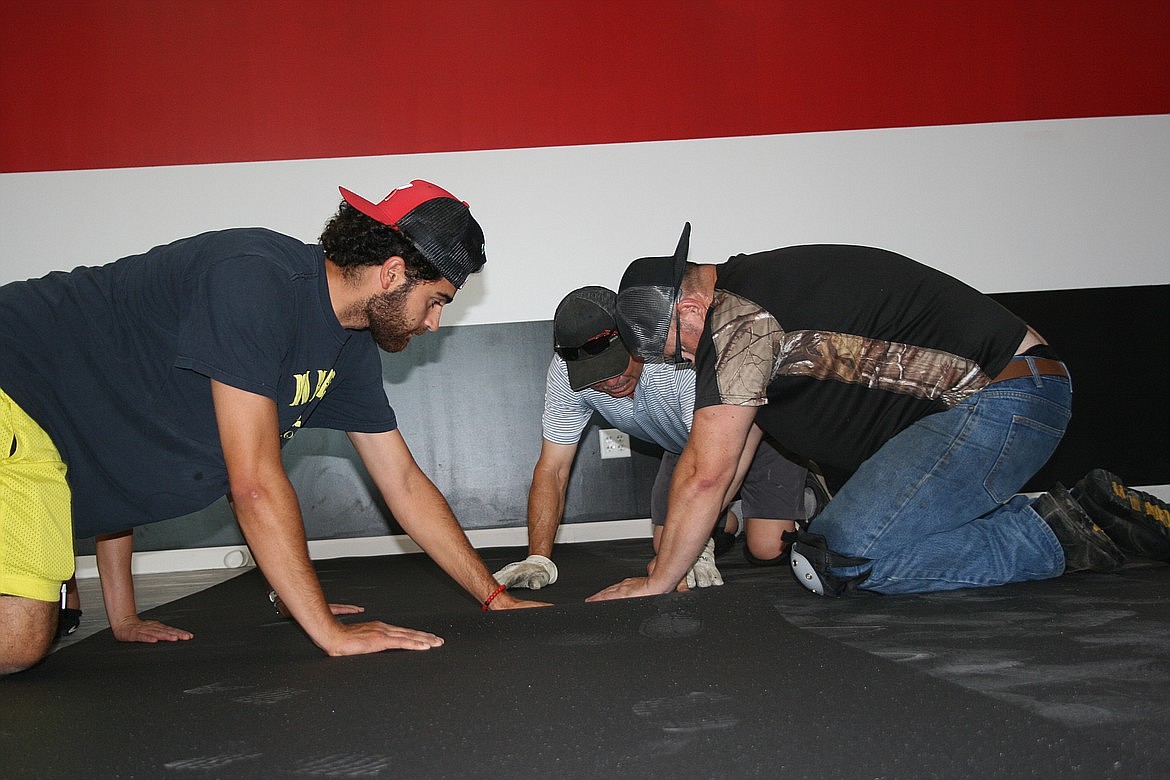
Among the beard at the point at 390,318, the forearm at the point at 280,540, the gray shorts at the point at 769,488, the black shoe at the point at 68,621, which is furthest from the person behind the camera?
the gray shorts at the point at 769,488

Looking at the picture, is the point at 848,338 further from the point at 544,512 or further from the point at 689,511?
the point at 544,512

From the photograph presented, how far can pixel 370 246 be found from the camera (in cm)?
166

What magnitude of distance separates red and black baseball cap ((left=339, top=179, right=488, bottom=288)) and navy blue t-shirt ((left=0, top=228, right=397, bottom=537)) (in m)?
0.17

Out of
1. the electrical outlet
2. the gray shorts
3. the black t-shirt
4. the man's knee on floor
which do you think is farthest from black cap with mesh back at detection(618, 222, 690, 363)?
the electrical outlet

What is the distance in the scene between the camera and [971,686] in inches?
45.4

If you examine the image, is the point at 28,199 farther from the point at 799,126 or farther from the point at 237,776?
the point at 237,776

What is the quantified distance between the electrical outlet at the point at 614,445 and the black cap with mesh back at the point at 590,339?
143 cm

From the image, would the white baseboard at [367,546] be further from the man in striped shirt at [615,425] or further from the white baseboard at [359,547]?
the man in striped shirt at [615,425]

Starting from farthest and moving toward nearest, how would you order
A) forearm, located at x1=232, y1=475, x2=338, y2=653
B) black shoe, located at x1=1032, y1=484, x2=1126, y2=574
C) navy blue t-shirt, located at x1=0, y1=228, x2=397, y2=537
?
black shoe, located at x1=1032, y1=484, x2=1126, y2=574 < navy blue t-shirt, located at x1=0, y1=228, x2=397, y2=537 < forearm, located at x1=232, y1=475, x2=338, y2=653

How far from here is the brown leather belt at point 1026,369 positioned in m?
1.84

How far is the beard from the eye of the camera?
170 centimetres

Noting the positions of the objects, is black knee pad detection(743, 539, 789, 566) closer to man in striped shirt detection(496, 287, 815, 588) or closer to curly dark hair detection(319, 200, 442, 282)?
man in striped shirt detection(496, 287, 815, 588)

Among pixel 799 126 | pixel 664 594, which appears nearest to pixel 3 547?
pixel 664 594

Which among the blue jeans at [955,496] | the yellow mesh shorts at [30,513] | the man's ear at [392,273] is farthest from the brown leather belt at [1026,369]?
the yellow mesh shorts at [30,513]
